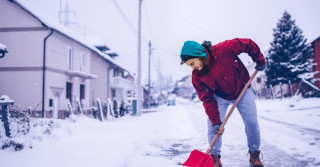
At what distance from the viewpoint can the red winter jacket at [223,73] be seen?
2664mm

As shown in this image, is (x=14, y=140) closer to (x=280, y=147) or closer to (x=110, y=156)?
(x=110, y=156)

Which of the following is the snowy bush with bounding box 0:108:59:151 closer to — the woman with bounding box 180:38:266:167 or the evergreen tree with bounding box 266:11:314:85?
the woman with bounding box 180:38:266:167

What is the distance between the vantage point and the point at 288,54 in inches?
805

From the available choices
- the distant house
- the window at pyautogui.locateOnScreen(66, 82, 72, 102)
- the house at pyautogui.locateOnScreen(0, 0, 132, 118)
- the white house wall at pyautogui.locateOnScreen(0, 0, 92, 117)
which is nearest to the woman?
the house at pyautogui.locateOnScreen(0, 0, 132, 118)

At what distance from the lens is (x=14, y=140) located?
393 centimetres

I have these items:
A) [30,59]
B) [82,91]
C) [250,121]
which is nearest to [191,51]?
[250,121]

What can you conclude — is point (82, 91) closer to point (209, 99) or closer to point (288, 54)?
point (288, 54)

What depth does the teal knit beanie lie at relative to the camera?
8.21 feet

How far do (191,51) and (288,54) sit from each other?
69.0 ft

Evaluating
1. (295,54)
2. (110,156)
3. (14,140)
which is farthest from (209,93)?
(295,54)

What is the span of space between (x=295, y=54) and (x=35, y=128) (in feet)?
69.8

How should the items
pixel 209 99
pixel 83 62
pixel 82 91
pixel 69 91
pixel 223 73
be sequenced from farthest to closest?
pixel 82 91, pixel 83 62, pixel 69 91, pixel 209 99, pixel 223 73

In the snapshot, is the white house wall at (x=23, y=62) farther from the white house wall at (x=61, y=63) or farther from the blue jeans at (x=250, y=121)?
the blue jeans at (x=250, y=121)

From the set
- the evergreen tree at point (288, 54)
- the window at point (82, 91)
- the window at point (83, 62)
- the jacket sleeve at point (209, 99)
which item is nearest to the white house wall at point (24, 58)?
the window at point (83, 62)
